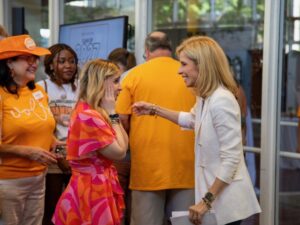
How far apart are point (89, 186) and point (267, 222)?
1355 millimetres

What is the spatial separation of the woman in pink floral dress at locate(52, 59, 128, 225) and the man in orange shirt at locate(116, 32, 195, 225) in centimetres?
53

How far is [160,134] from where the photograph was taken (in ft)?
10.4

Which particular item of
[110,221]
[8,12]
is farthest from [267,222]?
[8,12]

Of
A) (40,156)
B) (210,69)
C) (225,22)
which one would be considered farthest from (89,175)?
(225,22)

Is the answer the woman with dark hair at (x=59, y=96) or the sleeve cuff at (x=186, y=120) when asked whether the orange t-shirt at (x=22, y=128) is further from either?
the sleeve cuff at (x=186, y=120)

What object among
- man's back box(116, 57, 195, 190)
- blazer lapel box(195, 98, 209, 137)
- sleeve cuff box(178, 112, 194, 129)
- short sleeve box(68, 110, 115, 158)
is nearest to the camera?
blazer lapel box(195, 98, 209, 137)

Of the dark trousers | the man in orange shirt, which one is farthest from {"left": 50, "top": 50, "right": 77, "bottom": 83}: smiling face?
the dark trousers

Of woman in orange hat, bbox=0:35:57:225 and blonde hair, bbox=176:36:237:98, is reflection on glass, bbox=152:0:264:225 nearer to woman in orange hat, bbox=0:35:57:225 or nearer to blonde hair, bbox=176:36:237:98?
woman in orange hat, bbox=0:35:57:225

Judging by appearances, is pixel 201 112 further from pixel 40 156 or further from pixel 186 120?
pixel 40 156

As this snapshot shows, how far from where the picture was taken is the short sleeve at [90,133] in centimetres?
253

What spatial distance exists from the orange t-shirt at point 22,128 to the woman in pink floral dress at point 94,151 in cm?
33

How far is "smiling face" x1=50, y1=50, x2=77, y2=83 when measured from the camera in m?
3.62

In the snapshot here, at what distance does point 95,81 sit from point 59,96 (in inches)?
39.3

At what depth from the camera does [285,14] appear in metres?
3.37
